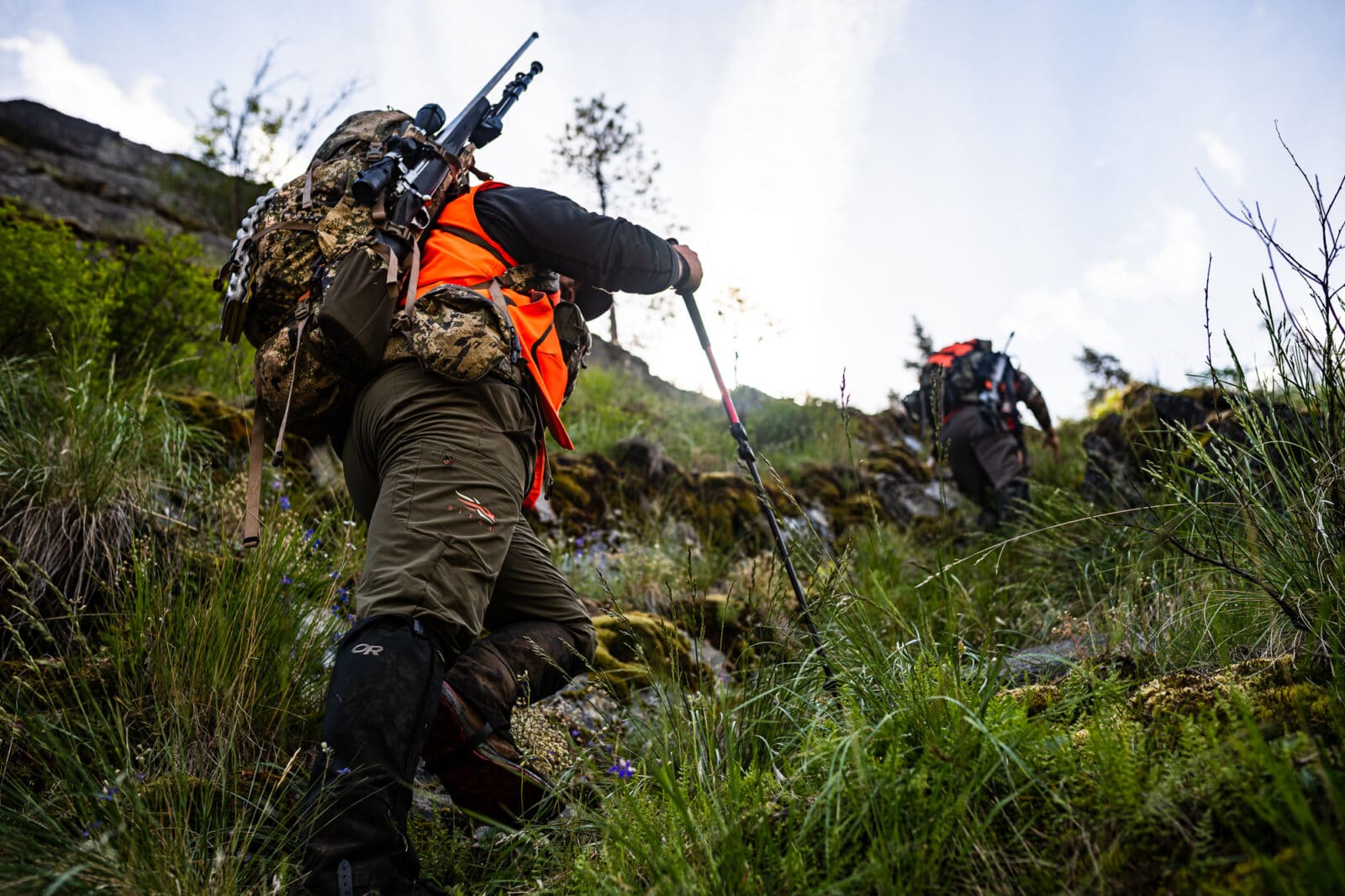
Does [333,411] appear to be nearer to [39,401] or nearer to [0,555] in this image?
[0,555]

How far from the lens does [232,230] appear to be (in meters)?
12.9

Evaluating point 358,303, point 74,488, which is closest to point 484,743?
point 358,303

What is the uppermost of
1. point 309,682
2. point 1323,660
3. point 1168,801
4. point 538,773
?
point 1323,660

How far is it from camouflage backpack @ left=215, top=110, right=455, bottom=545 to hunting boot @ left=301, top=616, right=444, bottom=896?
67 cm

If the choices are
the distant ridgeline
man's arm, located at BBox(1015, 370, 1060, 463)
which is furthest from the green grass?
the distant ridgeline

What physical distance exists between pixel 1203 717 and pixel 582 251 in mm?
1942

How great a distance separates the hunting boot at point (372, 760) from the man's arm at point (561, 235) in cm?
121

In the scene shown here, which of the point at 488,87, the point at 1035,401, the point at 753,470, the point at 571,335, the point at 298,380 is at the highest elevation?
the point at 488,87

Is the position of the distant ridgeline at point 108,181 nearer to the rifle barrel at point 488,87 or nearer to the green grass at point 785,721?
the rifle barrel at point 488,87

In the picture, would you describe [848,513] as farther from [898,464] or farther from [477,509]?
[477,509]

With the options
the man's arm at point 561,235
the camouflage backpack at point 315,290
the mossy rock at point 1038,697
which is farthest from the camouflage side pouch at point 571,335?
the mossy rock at point 1038,697

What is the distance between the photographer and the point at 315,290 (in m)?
2.18

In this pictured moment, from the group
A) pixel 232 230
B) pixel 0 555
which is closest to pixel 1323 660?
pixel 0 555

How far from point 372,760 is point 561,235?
155 cm
